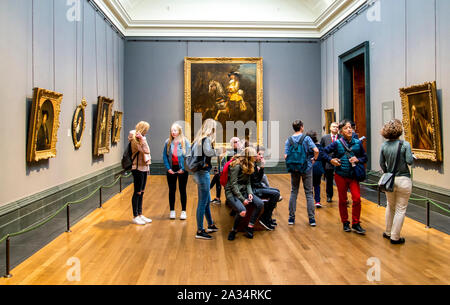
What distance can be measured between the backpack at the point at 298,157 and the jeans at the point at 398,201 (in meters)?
1.62

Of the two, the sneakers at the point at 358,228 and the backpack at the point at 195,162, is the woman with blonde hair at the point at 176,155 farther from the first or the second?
the sneakers at the point at 358,228

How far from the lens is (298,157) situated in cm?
700

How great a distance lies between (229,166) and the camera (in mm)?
6289

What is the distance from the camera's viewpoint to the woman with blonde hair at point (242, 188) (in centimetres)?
622

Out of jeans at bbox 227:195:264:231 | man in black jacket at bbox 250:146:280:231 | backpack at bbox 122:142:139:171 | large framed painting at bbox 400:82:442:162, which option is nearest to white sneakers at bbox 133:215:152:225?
backpack at bbox 122:142:139:171

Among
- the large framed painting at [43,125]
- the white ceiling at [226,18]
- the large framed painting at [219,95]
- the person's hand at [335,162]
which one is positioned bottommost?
the person's hand at [335,162]

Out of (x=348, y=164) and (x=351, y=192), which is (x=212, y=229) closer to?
(x=351, y=192)

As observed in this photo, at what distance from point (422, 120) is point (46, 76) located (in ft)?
28.6

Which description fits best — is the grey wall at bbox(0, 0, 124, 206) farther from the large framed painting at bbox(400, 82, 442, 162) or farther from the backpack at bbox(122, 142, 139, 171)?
the large framed painting at bbox(400, 82, 442, 162)

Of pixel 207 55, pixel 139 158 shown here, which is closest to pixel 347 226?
pixel 139 158

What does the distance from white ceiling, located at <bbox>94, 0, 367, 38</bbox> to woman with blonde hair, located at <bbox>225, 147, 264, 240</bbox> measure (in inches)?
457

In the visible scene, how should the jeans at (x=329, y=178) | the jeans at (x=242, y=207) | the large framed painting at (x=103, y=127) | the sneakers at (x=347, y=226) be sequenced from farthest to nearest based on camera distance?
1. the large framed painting at (x=103, y=127)
2. the jeans at (x=329, y=178)
3. the sneakers at (x=347, y=226)
4. the jeans at (x=242, y=207)

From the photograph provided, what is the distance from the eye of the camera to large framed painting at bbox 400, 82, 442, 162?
798 cm

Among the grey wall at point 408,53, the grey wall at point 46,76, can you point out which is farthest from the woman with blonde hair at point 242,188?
the grey wall at point 408,53
